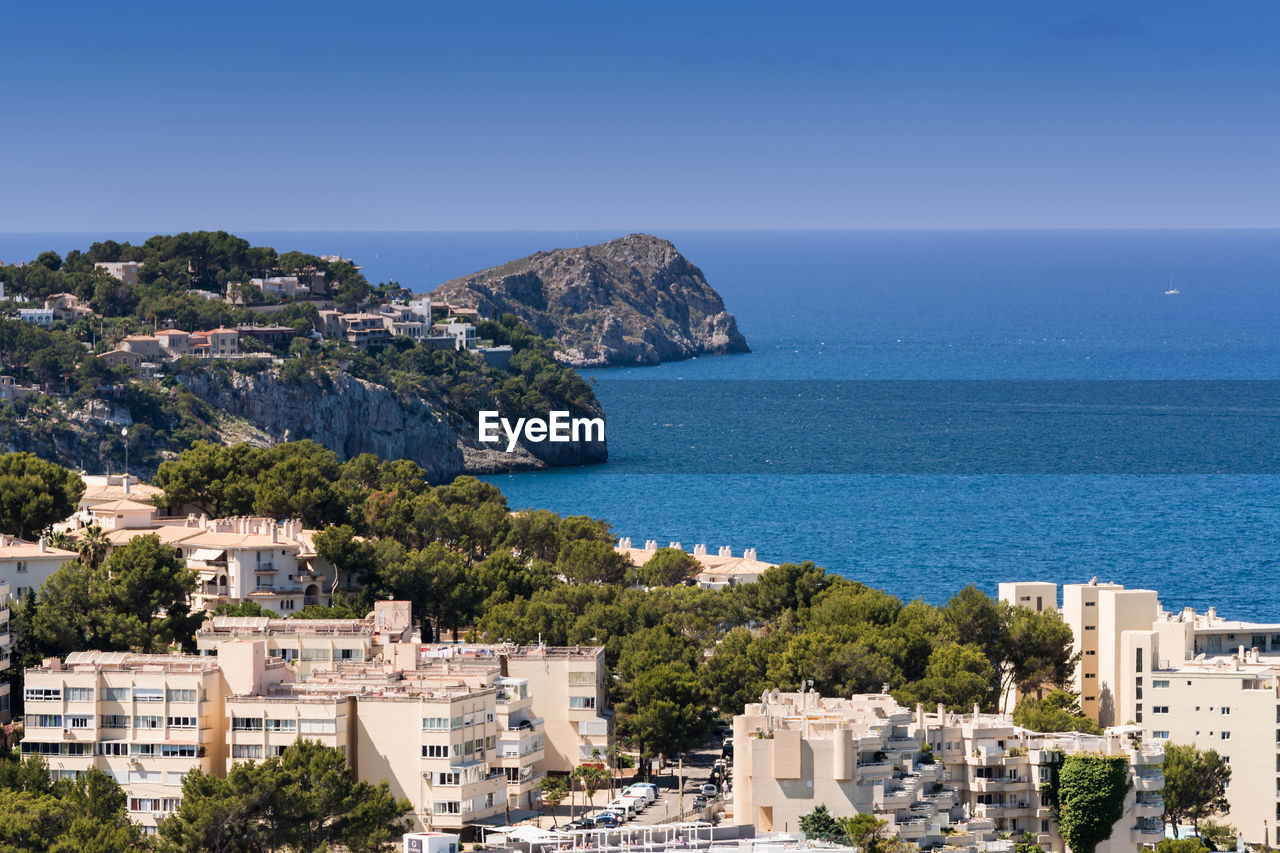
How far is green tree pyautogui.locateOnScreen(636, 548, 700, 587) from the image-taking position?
73.7m

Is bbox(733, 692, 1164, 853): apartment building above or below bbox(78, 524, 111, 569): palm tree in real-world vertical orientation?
below

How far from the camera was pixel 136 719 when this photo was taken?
47.4m

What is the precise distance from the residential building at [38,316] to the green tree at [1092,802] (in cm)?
9885

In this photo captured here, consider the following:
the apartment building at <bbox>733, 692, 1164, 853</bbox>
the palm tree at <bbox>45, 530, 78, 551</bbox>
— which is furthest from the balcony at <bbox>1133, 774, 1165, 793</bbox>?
the palm tree at <bbox>45, 530, 78, 551</bbox>

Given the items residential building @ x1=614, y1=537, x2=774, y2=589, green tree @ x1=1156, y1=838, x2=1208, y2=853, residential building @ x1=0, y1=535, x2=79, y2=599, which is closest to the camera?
green tree @ x1=1156, y1=838, x2=1208, y2=853

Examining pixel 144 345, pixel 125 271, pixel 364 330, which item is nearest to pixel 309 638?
pixel 144 345

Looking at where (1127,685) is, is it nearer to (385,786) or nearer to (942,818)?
(942,818)

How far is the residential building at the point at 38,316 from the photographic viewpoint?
139 m

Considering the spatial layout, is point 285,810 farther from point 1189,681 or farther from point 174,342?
point 174,342

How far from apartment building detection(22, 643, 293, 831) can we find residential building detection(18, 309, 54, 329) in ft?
308

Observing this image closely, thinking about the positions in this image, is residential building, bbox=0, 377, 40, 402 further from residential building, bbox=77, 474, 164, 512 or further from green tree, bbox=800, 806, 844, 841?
green tree, bbox=800, 806, 844, 841

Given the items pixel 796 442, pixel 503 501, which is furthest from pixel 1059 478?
pixel 503 501

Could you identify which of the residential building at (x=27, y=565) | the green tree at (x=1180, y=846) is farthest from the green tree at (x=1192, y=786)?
the residential building at (x=27, y=565)

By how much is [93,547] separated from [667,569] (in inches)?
725
